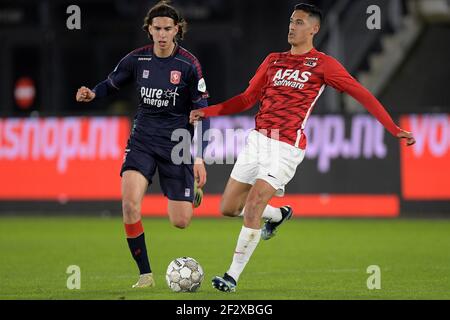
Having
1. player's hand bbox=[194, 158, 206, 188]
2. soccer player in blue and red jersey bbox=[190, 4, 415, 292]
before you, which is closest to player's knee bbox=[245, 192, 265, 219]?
soccer player in blue and red jersey bbox=[190, 4, 415, 292]

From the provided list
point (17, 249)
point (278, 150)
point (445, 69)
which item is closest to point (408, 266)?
point (278, 150)

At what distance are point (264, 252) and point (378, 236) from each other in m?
2.48

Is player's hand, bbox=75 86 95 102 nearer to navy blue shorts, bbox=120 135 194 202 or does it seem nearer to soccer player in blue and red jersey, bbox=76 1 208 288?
soccer player in blue and red jersey, bbox=76 1 208 288

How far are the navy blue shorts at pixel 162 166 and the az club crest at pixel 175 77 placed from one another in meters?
0.54

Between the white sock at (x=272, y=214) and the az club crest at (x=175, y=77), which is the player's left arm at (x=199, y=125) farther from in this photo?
the white sock at (x=272, y=214)

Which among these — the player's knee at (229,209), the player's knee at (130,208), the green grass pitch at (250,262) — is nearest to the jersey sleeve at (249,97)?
the player's knee at (229,209)

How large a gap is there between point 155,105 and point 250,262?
9.34 feet

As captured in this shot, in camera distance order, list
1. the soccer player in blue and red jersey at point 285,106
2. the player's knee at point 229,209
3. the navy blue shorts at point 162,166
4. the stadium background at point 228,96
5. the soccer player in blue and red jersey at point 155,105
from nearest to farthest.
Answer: the soccer player in blue and red jersey at point 285,106, the soccer player in blue and red jersey at point 155,105, the navy blue shorts at point 162,166, the player's knee at point 229,209, the stadium background at point 228,96

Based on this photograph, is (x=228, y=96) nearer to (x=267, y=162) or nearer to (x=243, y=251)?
(x=267, y=162)

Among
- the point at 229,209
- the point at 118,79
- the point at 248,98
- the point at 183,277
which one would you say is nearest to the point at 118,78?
the point at 118,79

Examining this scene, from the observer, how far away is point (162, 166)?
32.9ft

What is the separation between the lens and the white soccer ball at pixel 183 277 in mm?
9156

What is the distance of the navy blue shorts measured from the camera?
977cm
